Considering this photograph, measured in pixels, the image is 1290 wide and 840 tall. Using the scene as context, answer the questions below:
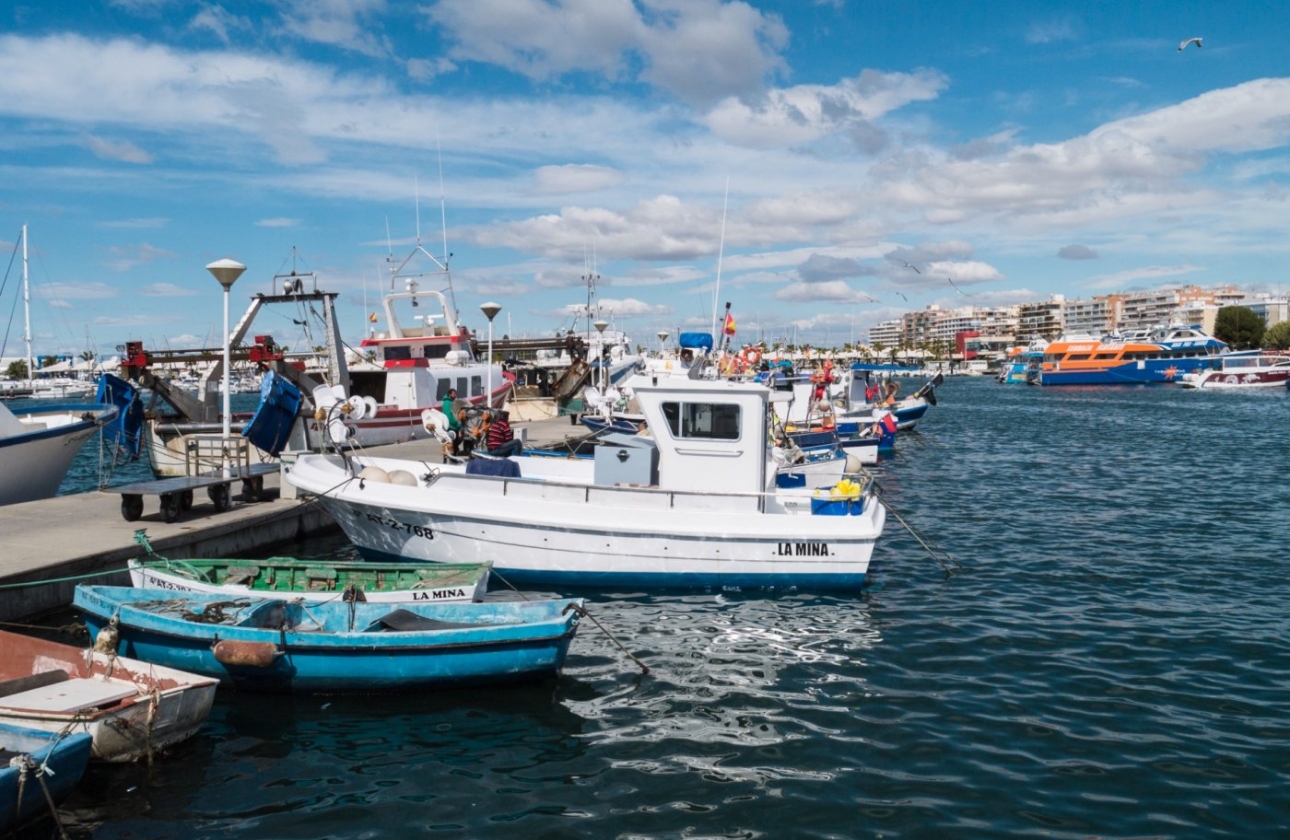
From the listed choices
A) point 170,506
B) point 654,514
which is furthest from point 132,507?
point 654,514

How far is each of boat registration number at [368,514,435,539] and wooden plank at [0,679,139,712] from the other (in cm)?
562

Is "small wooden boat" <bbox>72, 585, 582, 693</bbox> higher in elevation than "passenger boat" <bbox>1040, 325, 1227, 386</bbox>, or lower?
lower

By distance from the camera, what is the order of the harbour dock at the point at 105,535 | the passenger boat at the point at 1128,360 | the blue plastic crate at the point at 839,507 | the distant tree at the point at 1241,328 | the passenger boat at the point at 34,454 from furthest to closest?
the distant tree at the point at 1241,328 < the passenger boat at the point at 1128,360 < the passenger boat at the point at 34,454 < the blue plastic crate at the point at 839,507 < the harbour dock at the point at 105,535

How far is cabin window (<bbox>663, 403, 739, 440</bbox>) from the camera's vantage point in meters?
13.6

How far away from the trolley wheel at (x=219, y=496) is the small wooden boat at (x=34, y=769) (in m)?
8.91

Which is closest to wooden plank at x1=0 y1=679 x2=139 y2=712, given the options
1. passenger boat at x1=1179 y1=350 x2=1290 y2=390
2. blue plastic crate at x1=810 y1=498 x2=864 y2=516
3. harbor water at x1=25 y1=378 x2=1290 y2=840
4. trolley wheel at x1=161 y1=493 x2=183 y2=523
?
harbor water at x1=25 y1=378 x2=1290 y2=840

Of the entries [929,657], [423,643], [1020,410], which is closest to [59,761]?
[423,643]

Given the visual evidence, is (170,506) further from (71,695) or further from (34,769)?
(34,769)

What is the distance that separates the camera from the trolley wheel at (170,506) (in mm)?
14102

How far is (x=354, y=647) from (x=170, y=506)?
718 centimetres

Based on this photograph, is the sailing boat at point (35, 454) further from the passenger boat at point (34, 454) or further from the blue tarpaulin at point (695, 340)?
the blue tarpaulin at point (695, 340)

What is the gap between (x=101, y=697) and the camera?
756cm

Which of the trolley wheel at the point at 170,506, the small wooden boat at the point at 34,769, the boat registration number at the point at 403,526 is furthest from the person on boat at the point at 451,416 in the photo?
the small wooden boat at the point at 34,769

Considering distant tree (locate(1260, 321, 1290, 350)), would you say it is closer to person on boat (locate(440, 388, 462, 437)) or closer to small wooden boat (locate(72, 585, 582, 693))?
person on boat (locate(440, 388, 462, 437))
